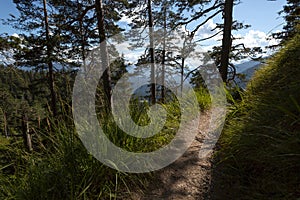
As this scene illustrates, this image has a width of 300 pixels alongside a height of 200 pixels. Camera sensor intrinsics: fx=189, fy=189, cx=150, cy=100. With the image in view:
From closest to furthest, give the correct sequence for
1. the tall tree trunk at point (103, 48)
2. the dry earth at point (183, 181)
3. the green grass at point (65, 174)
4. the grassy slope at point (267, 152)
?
the grassy slope at point (267, 152), the green grass at point (65, 174), the dry earth at point (183, 181), the tall tree trunk at point (103, 48)

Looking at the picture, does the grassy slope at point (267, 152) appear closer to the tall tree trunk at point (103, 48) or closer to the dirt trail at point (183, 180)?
the dirt trail at point (183, 180)

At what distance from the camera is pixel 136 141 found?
2418 millimetres

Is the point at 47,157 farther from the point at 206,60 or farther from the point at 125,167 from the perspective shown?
the point at 206,60

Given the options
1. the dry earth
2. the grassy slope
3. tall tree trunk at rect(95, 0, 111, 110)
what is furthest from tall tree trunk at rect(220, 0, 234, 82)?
the dry earth

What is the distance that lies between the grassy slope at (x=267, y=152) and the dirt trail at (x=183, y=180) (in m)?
0.14

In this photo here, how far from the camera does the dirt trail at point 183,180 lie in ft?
6.31

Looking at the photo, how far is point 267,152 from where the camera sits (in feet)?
5.24

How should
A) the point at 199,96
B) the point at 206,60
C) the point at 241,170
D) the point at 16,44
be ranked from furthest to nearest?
the point at 206,60
the point at 16,44
the point at 199,96
the point at 241,170

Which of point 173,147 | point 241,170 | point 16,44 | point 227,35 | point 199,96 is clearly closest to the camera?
point 241,170

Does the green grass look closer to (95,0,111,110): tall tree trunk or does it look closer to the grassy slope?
the grassy slope

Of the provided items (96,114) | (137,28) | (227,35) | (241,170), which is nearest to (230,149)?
(241,170)

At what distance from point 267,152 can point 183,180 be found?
964 mm

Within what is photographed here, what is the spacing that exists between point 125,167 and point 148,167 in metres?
0.32

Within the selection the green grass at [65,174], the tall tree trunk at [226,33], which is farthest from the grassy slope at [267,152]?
the tall tree trunk at [226,33]
